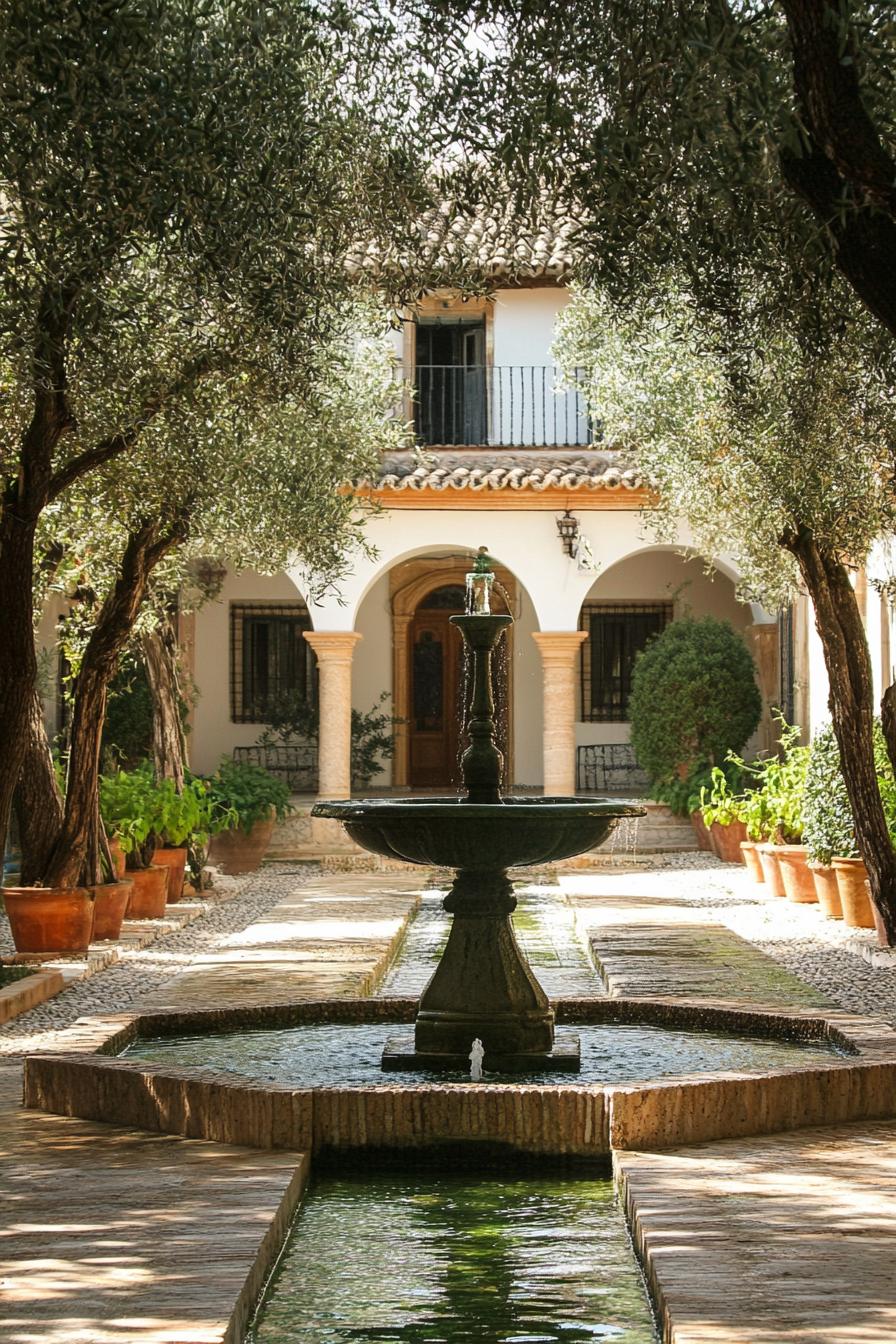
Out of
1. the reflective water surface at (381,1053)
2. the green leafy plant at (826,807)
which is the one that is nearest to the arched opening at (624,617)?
the green leafy plant at (826,807)

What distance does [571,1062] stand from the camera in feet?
19.0

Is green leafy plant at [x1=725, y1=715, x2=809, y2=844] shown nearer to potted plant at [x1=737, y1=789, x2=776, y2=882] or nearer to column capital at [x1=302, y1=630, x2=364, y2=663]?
potted plant at [x1=737, y1=789, x2=776, y2=882]

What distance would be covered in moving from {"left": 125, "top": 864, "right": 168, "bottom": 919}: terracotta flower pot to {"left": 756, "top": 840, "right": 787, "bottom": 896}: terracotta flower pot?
4.31 m

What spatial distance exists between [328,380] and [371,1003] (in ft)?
10.9

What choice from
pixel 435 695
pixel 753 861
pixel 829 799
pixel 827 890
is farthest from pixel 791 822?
pixel 435 695

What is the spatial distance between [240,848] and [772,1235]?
Answer: 12740mm

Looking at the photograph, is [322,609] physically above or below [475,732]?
above

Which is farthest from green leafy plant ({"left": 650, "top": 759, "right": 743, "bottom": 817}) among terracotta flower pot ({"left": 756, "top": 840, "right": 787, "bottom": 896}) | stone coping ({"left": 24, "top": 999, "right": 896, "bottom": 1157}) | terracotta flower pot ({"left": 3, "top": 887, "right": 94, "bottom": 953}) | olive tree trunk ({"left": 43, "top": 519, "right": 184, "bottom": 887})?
stone coping ({"left": 24, "top": 999, "right": 896, "bottom": 1157})

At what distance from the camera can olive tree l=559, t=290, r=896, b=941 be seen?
788 cm

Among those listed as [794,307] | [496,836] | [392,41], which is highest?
[392,41]

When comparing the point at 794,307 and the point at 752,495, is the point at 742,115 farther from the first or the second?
the point at 752,495

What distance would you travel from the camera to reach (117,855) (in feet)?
38.4

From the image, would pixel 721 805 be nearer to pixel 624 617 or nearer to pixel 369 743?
pixel 369 743

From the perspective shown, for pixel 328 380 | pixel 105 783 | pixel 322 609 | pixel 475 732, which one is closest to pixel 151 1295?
pixel 475 732
